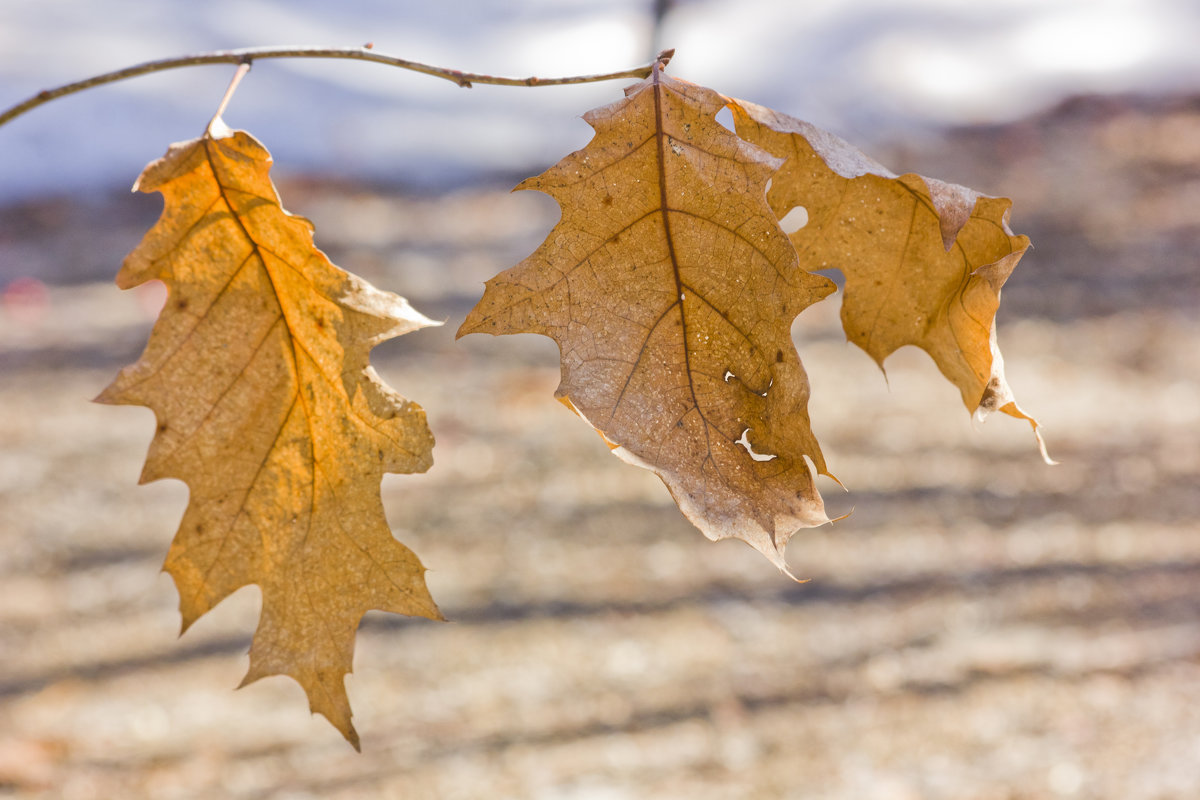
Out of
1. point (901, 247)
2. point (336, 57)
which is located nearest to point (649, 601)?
point (901, 247)

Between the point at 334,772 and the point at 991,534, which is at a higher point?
the point at 991,534

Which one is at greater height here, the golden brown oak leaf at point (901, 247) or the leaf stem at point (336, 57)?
the leaf stem at point (336, 57)

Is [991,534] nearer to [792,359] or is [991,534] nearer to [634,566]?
[634,566]

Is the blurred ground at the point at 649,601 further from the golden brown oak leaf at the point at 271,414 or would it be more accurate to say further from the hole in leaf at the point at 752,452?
the hole in leaf at the point at 752,452

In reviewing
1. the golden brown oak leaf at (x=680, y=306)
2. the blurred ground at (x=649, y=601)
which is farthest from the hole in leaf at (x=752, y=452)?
the blurred ground at (x=649, y=601)

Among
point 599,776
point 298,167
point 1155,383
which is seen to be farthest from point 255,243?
point 298,167

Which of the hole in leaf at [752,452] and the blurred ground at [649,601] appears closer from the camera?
the hole in leaf at [752,452]
